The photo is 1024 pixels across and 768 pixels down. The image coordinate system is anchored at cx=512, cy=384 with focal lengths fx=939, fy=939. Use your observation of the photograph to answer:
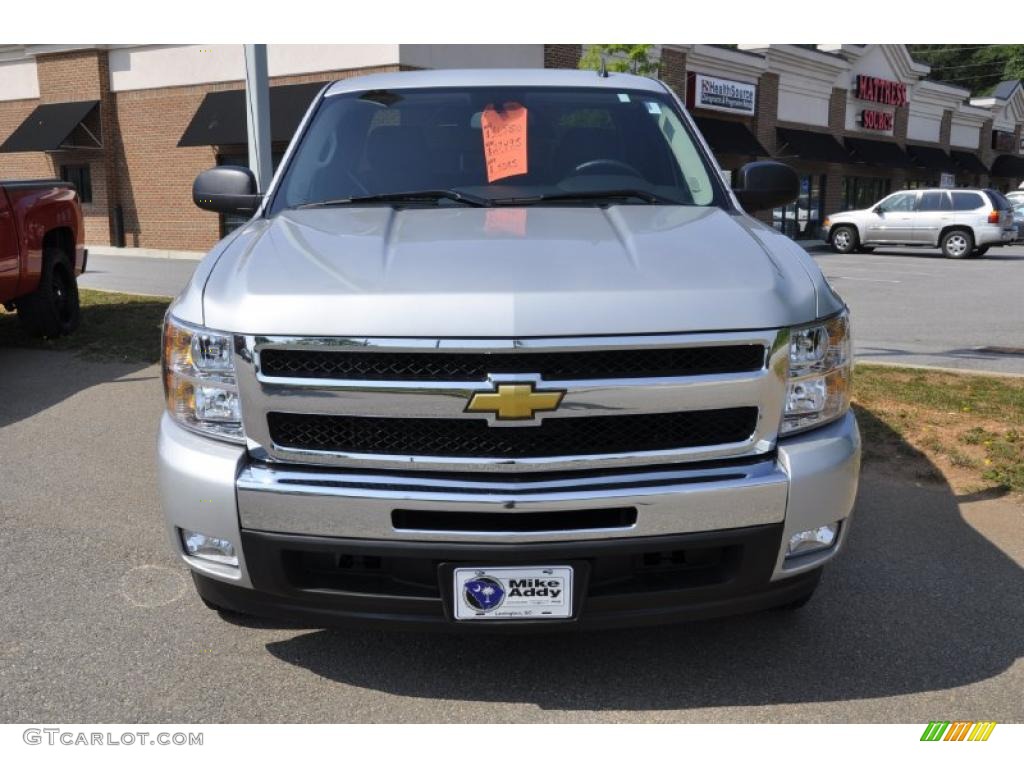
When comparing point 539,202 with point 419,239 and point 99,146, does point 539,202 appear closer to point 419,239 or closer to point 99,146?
point 419,239

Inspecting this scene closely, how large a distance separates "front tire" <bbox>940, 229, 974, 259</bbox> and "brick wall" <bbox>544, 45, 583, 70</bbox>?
35.4 feet

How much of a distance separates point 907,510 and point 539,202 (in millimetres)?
2452

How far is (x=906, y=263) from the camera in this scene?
22516mm

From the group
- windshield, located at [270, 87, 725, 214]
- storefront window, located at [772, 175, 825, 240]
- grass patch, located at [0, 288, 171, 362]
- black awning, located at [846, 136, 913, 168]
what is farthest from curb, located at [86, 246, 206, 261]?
black awning, located at [846, 136, 913, 168]

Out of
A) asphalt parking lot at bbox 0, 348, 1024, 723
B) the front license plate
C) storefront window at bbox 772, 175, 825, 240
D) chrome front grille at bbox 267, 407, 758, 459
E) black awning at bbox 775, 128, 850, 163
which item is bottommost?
storefront window at bbox 772, 175, 825, 240

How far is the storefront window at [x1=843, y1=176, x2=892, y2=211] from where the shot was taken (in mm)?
36562

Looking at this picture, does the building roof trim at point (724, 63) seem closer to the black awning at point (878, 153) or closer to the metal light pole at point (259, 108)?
the black awning at point (878, 153)

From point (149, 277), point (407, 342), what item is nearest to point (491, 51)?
point (149, 277)

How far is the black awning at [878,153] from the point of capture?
34594 mm

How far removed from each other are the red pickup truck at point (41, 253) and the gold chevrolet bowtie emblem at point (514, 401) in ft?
21.6

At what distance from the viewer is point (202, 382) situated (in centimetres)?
267

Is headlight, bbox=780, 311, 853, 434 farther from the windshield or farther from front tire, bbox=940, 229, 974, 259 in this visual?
front tire, bbox=940, 229, 974, 259

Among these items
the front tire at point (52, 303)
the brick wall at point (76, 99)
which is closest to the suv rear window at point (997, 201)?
A: the front tire at point (52, 303)

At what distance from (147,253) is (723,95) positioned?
17.2 metres
